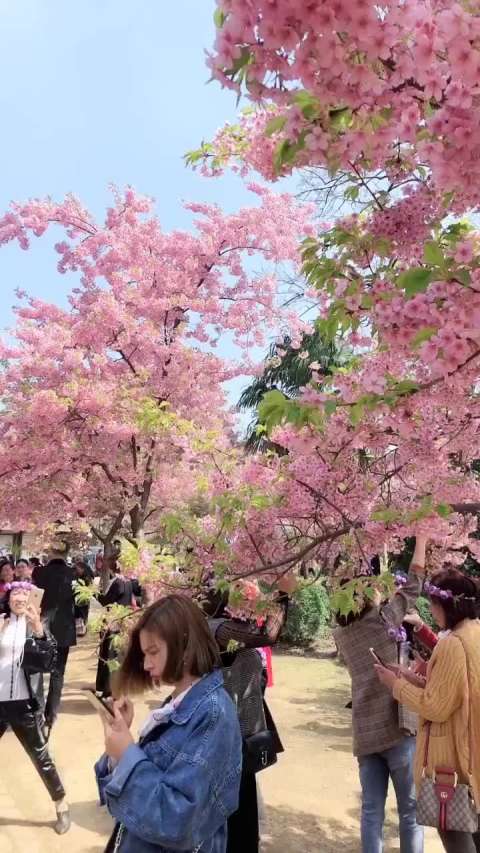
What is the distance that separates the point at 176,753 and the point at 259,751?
1641 millimetres

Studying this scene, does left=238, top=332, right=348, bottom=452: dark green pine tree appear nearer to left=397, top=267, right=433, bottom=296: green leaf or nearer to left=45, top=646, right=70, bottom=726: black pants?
left=45, top=646, right=70, bottom=726: black pants

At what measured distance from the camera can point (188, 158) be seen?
3256mm

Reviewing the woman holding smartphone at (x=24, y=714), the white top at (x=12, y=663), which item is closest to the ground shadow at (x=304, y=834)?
the woman holding smartphone at (x=24, y=714)

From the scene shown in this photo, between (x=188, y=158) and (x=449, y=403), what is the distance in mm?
1839

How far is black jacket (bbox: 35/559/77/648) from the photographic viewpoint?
21.8ft

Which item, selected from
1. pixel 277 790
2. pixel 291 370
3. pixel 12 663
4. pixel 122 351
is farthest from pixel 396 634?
pixel 291 370

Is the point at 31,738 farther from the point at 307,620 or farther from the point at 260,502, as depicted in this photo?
the point at 307,620

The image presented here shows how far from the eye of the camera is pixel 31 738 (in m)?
4.17

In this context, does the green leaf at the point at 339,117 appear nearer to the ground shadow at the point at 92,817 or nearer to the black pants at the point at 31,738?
the black pants at the point at 31,738

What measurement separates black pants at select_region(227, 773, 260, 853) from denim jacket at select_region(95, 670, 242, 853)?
1290mm

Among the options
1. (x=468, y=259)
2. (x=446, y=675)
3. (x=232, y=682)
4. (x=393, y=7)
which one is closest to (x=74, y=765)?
(x=232, y=682)

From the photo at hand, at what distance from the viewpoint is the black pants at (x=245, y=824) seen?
9.65 ft

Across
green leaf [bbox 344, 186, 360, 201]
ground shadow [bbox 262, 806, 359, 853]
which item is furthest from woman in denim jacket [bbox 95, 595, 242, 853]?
ground shadow [bbox 262, 806, 359, 853]

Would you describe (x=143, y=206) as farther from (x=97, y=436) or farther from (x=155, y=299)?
(x=97, y=436)
